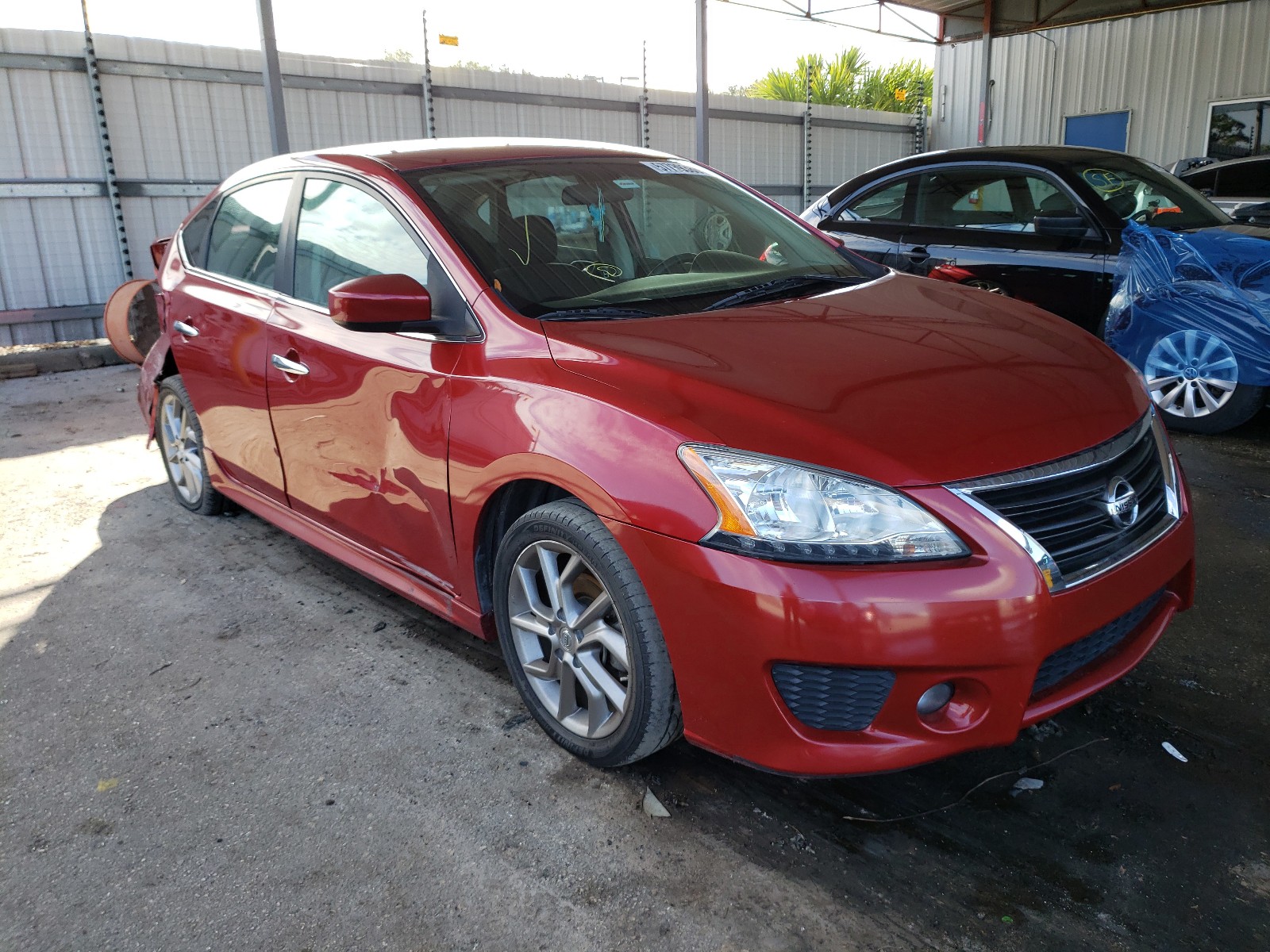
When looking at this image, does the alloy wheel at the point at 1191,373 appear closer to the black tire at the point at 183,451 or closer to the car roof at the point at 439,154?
the car roof at the point at 439,154

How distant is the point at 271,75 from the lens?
789 centimetres

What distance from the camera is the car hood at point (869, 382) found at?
6.47 ft

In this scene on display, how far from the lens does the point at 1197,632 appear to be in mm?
3057

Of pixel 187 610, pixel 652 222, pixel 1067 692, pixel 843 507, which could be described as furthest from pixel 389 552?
pixel 1067 692

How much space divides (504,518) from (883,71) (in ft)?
99.0

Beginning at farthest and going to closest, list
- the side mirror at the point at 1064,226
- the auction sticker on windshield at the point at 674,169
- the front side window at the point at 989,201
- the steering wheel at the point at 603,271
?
the front side window at the point at 989,201 < the side mirror at the point at 1064,226 < the auction sticker on windshield at the point at 674,169 < the steering wheel at the point at 603,271

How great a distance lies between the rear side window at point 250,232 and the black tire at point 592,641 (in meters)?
1.60

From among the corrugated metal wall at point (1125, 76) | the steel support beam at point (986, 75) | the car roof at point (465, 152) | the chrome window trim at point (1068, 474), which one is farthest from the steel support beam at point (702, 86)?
the chrome window trim at point (1068, 474)

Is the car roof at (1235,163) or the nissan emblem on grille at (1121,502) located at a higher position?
the car roof at (1235,163)

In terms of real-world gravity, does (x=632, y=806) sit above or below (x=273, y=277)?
below

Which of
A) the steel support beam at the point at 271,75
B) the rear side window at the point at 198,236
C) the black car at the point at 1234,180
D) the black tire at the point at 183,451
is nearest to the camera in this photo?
the rear side window at the point at 198,236

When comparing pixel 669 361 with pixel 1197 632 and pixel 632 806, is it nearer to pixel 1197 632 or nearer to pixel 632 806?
pixel 632 806

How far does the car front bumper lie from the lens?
186 cm

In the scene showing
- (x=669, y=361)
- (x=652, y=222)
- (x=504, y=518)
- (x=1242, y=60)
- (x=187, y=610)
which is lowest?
(x=187, y=610)
